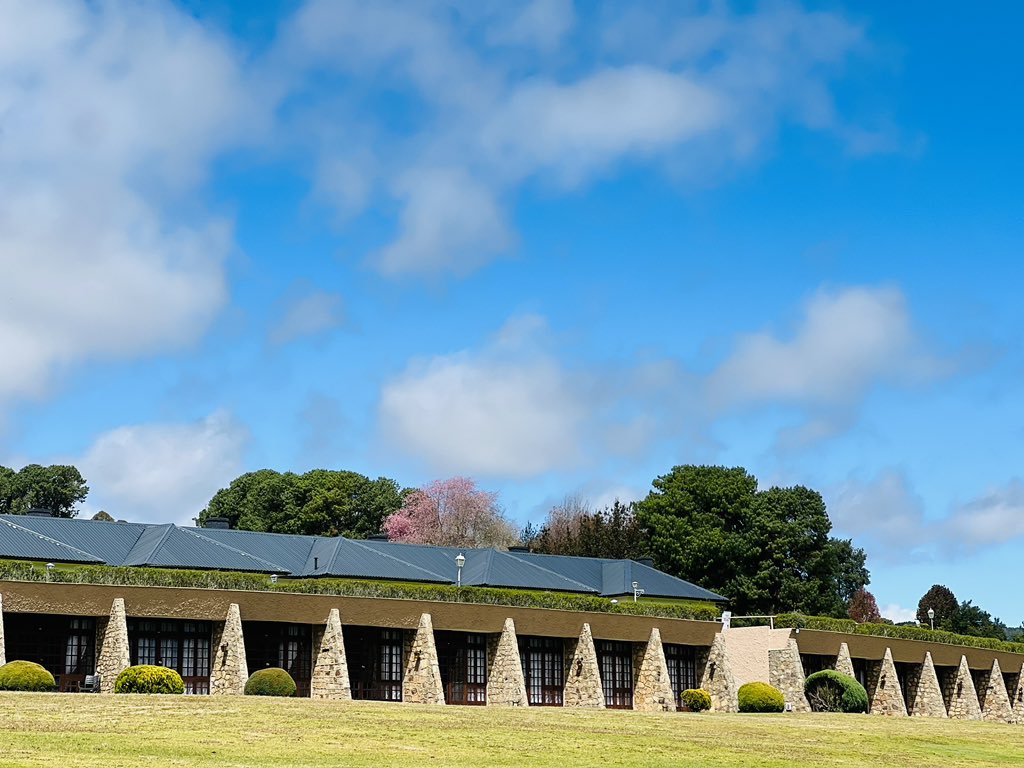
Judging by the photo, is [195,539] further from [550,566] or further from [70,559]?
[550,566]

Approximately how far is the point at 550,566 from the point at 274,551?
13.7 meters

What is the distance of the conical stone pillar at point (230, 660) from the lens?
44688 millimetres

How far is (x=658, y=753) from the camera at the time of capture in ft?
A: 94.1

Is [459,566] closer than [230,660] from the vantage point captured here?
No

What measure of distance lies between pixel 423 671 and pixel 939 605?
64782 mm

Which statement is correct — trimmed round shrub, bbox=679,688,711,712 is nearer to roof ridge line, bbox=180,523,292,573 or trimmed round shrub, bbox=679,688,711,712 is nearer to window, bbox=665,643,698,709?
window, bbox=665,643,698,709

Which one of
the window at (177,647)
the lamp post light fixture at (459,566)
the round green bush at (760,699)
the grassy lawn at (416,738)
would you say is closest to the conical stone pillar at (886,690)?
the round green bush at (760,699)

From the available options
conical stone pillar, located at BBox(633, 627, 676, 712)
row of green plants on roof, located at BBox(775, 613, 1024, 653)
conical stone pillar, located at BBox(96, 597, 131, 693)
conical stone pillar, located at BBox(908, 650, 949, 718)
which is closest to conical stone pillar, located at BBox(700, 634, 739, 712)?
conical stone pillar, located at BBox(633, 627, 676, 712)

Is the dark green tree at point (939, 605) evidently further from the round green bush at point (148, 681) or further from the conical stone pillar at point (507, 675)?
the round green bush at point (148, 681)

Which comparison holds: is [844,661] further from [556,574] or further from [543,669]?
[543,669]

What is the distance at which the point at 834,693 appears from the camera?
53156mm

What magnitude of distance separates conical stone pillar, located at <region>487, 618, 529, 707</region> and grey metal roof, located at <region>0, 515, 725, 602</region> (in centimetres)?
603

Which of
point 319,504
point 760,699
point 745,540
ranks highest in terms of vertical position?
point 319,504

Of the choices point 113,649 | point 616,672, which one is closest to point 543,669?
point 616,672
